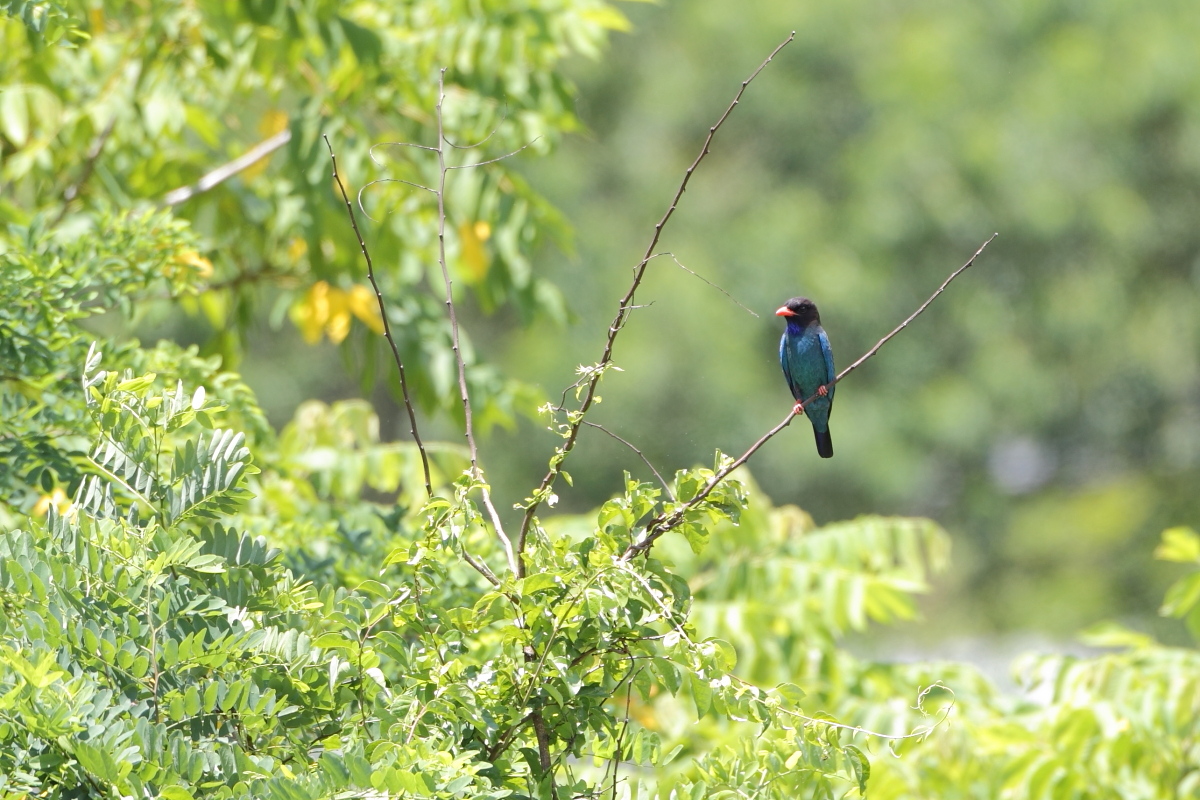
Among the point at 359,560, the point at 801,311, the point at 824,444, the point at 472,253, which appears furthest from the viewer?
the point at 472,253

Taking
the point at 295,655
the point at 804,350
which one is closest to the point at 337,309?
the point at 804,350

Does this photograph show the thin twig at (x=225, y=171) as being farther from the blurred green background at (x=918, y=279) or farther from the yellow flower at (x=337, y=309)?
the blurred green background at (x=918, y=279)

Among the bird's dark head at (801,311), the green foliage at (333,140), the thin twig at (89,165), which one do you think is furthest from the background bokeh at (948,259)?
the bird's dark head at (801,311)

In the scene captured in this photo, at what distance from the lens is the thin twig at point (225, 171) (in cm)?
518

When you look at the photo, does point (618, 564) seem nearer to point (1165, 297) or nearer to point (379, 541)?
point (379, 541)

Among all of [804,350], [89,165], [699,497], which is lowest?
[699,497]

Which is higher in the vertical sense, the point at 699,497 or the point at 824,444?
the point at 824,444

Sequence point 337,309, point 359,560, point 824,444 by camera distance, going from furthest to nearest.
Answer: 1. point 337,309
2. point 824,444
3. point 359,560

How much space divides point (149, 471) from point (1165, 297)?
17.5 m

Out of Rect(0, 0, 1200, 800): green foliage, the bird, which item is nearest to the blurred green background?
Rect(0, 0, 1200, 800): green foliage

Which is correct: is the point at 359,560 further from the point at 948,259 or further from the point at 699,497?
the point at 948,259

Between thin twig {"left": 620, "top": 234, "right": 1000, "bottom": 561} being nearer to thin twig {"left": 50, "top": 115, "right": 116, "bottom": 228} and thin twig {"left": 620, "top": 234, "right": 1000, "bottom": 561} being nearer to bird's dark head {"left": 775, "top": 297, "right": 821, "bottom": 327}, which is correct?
bird's dark head {"left": 775, "top": 297, "right": 821, "bottom": 327}

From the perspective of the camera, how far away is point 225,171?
5441mm

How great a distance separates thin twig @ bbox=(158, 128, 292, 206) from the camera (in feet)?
17.0
